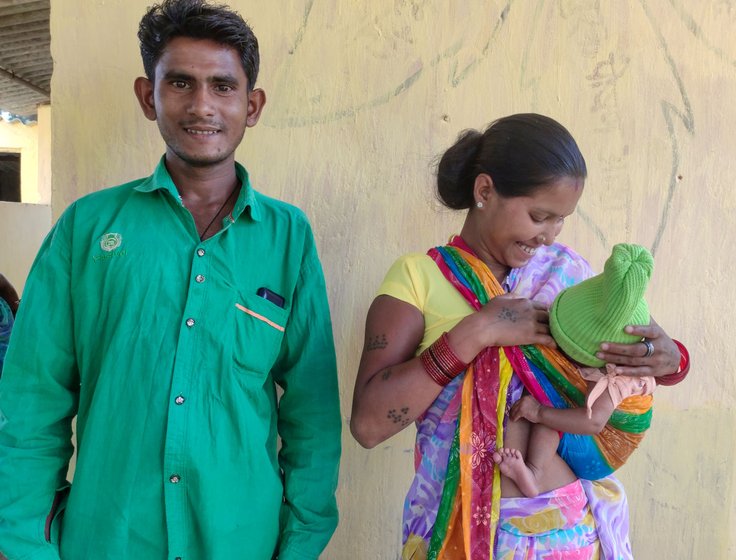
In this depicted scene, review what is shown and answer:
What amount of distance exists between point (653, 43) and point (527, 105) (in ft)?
1.62

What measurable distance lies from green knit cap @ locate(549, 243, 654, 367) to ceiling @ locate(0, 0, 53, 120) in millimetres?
4254

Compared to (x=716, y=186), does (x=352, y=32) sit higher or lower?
higher

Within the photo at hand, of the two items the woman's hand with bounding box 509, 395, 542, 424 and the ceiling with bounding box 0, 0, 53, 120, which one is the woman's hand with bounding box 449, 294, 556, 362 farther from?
the ceiling with bounding box 0, 0, 53, 120

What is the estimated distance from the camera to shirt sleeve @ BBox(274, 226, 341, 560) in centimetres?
150

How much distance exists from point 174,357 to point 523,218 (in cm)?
86

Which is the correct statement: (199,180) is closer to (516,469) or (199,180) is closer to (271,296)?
(271,296)

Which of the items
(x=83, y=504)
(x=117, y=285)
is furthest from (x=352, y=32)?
(x=83, y=504)

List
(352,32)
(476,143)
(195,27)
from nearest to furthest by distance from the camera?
(195,27), (476,143), (352,32)

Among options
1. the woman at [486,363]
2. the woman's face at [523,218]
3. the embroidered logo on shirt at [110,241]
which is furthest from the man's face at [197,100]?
the woman's face at [523,218]

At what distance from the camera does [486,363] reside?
143 cm

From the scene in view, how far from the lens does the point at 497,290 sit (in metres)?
1.51

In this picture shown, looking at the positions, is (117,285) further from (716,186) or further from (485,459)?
(716,186)

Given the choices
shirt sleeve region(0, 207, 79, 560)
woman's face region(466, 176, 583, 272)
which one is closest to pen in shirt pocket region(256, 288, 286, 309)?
shirt sleeve region(0, 207, 79, 560)

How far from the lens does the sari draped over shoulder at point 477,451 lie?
1.39m
